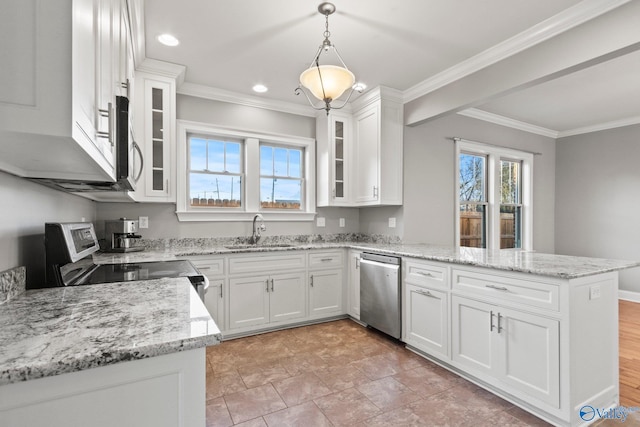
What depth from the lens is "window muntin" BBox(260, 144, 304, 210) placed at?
3992 millimetres

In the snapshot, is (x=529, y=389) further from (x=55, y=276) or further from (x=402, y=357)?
(x=55, y=276)

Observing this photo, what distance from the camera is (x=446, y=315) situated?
250 cm

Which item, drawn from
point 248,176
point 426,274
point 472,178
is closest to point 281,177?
point 248,176

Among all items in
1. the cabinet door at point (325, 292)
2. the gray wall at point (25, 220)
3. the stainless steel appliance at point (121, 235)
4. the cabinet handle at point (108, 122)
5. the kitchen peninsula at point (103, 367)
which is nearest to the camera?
the kitchen peninsula at point (103, 367)

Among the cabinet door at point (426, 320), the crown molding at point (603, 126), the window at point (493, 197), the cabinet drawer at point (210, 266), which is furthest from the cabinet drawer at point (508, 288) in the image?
the crown molding at point (603, 126)

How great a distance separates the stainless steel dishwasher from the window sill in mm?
1042

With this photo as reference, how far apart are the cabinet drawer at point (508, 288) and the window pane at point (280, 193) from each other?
2.28m

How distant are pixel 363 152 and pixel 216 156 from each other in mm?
1732

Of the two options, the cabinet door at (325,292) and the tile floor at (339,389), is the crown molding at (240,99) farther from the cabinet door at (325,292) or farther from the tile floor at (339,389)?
the tile floor at (339,389)

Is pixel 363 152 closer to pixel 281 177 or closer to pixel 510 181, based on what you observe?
pixel 281 177

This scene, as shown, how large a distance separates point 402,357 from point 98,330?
8.00 ft

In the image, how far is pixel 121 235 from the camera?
290 cm

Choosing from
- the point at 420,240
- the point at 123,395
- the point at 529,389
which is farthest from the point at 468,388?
the point at 123,395

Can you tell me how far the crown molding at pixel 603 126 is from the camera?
4.54 metres
